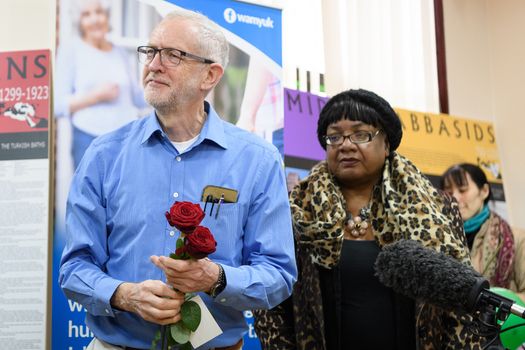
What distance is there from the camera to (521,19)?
6.36 metres

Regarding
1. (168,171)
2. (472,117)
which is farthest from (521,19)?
(168,171)

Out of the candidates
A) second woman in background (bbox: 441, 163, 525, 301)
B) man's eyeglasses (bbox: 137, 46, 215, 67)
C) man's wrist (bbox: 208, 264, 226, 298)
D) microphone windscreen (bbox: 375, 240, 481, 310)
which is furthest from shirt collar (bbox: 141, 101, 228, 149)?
second woman in background (bbox: 441, 163, 525, 301)

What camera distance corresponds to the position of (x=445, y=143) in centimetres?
566

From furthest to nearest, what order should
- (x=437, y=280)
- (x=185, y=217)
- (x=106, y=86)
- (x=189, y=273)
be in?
1. (x=106, y=86)
2. (x=189, y=273)
3. (x=185, y=217)
4. (x=437, y=280)

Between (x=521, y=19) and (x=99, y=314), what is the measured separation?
A: 17.9 feet

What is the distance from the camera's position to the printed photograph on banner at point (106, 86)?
353 cm

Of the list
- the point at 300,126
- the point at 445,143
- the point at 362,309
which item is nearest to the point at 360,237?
the point at 362,309

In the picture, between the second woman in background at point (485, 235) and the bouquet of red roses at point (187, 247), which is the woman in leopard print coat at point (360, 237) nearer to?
the bouquet of red roses at point (187, 247)

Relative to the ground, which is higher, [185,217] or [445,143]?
[445,143]

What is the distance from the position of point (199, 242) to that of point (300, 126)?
2915 mm

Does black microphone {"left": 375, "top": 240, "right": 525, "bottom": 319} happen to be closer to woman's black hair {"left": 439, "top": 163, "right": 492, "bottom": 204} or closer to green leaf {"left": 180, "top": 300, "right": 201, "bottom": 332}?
green leaf {"left": 180, "top": 300, "right": 201, "bottom": 332}

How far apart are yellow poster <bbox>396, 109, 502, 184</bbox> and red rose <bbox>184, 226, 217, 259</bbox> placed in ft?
12.3

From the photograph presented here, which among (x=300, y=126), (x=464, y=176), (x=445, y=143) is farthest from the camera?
(x=445, y=143)

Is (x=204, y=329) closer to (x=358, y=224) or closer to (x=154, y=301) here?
(x=154, y=301)
